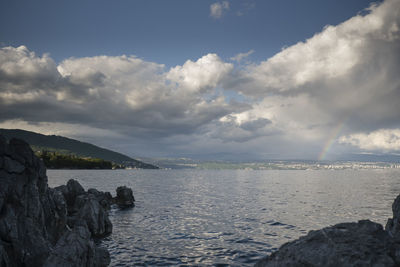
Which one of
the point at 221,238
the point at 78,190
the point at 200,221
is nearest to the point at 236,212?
the point at 200,221

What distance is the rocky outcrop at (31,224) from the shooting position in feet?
53.6

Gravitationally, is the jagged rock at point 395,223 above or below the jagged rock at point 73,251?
above

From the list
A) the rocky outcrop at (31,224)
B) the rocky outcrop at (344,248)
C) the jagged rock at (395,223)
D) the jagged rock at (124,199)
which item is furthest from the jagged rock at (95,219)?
the jagged rock at (395,223)

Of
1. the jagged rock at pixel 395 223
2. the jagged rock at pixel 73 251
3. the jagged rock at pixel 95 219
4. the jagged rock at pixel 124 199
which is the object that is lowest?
the jagged rock at pixel 124 199

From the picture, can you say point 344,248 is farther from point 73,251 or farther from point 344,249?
point 73,251

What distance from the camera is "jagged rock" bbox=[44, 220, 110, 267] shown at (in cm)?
1525

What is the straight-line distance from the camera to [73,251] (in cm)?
1598

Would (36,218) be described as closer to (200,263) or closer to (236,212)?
(200,263)

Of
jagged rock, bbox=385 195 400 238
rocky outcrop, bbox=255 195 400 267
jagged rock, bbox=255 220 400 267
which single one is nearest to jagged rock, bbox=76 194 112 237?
rocky outcrop, bbox=255 195 400 267

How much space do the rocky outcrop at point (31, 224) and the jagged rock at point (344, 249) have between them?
13.4 meters

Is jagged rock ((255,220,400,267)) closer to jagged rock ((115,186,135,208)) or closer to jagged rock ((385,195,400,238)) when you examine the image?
jagged rock ((385,195,400,238))

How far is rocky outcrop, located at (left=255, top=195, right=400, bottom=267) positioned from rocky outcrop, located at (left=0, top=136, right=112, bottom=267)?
43.3 feet

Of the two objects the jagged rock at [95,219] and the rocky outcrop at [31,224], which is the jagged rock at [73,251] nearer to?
the rocky outcrop at [31,224]

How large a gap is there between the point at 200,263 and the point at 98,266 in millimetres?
8975
